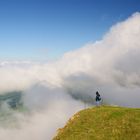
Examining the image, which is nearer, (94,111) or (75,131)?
(75,131)

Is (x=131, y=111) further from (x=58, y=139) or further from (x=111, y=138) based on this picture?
(x=58, y=139)

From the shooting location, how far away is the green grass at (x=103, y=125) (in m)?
44.9

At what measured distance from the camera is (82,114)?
56.0m

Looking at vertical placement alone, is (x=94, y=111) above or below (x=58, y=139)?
above

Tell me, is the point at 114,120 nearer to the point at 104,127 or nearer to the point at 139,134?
the point at 104,127

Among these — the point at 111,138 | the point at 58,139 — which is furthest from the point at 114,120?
the point at 58,139

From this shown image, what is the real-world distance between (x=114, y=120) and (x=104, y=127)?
10.5 ft

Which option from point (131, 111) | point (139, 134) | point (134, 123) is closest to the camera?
point (139, 134)

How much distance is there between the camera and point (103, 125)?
160ft

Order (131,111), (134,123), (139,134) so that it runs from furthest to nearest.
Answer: (131,111) → (134,123) → (139,134)

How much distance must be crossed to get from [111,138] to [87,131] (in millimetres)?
5245

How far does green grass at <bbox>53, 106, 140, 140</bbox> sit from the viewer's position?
44.9m

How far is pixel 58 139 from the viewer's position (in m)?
49.2

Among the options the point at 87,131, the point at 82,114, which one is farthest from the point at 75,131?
the point at 82,114
